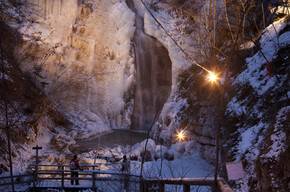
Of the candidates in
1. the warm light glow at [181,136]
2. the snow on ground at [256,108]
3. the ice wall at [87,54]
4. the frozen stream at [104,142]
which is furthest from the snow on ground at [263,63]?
the ice wall at [87,54]

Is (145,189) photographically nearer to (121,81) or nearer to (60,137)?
(60,137)

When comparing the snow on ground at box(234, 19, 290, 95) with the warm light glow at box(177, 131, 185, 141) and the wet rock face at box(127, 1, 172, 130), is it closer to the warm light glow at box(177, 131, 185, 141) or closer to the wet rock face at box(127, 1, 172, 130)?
the warm light glow at box(177, 131, 185, 141)

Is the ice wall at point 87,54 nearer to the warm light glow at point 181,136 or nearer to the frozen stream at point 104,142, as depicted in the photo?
the frozen stream at point 104,142

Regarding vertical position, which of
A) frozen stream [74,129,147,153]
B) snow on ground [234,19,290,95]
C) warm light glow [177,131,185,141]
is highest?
snow on ground [234,19,290,95]

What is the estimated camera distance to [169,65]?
1914 cm

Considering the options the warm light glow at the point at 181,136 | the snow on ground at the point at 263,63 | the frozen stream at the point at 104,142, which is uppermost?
the snow on ground at the point at 263,63

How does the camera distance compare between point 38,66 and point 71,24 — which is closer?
point 38,66

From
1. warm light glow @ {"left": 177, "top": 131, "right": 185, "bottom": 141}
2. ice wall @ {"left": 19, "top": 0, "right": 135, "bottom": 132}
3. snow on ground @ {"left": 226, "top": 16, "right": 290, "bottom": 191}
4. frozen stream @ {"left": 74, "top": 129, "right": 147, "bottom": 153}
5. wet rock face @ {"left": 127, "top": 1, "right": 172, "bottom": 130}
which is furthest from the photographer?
wet rock face @ {"left": 127, "top": 1, "right": 172, "bottom": 130}

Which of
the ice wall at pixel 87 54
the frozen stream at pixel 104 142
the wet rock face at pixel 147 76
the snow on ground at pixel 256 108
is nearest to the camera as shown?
the snow on ground at pixel 256 108

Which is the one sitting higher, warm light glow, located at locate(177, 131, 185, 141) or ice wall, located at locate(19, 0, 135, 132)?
ice wall, located at locate(19, 0, 135, 132)

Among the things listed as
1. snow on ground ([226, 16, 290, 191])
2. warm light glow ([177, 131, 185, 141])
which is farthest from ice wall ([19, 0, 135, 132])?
snow on ground ([226, 16, 290, 191])

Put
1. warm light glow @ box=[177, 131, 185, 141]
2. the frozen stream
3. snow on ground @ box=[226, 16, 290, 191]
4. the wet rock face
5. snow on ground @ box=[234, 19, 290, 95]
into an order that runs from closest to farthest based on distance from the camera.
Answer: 1. snow on ground @ box=[226, 16, 290, 191]
2. snow on ground @ box=[234, 19, 290, 95]
3. warm light glow @ box=[177, 131, 185, 141]
4. the frozen stream
5. the wet rock face

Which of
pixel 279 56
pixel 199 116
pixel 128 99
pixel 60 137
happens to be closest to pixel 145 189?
pixel 279 56

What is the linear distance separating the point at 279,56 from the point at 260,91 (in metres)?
1.29
